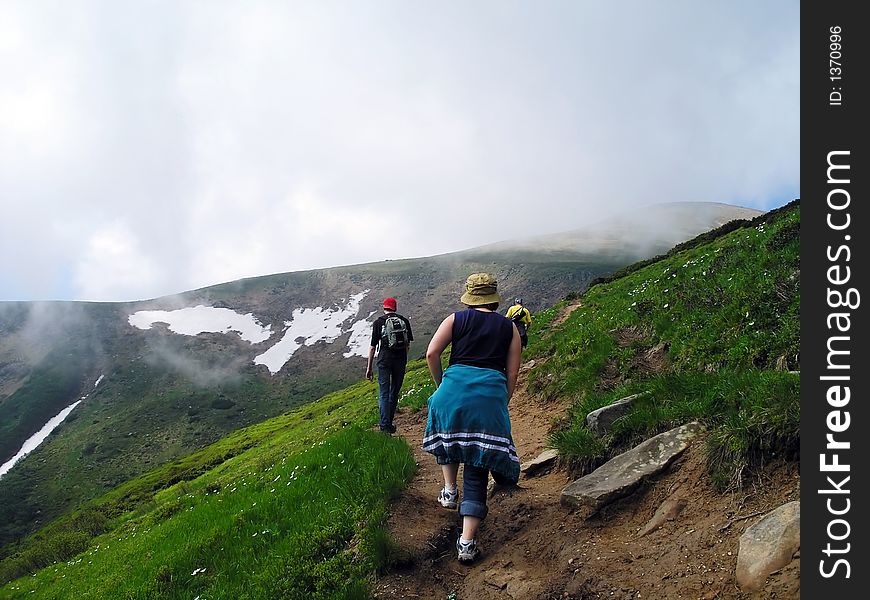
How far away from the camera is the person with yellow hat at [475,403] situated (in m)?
6.13

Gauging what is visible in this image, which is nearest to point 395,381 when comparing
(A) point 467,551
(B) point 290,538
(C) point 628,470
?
(B) point 290,538

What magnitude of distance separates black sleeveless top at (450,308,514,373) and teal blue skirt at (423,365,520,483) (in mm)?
121

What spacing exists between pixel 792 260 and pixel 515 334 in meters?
8.58

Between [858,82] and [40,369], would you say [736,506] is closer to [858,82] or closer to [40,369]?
[858,82]

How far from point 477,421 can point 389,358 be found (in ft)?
21.8

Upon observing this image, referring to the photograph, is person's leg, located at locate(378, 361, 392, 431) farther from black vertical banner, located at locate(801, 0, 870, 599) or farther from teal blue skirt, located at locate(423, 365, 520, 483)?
black vertical banner, located at locate(801, 0, 870, 599)

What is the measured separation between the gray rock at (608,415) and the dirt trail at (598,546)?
51.0 inches

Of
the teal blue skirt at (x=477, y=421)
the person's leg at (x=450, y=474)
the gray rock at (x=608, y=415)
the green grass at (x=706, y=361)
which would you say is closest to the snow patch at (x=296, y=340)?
the green grass at (x=706, y=361)

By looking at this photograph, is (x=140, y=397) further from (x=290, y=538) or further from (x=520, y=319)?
(x=290, y=538)

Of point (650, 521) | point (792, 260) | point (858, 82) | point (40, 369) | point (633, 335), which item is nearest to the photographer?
point (858, 82)

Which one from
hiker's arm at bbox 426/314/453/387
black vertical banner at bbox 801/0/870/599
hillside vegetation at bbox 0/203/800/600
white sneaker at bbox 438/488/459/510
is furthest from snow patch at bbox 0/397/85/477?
black vertical banner at bbox 801/0/870/599

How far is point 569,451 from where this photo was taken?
8.05m

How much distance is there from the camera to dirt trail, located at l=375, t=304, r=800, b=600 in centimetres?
474

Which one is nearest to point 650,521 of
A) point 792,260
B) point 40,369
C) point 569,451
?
point 569,451
